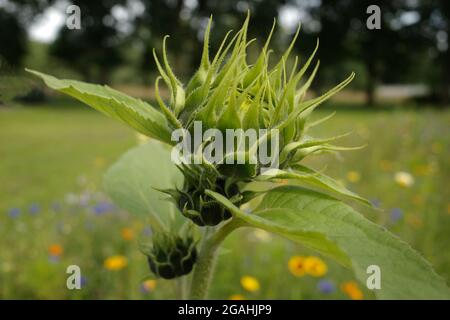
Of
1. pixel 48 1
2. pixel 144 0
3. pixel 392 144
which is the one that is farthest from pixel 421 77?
pixel 392 144

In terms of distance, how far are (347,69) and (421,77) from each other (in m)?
12.0

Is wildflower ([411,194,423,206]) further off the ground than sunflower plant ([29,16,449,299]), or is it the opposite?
wildflower ([411,194,423,206])

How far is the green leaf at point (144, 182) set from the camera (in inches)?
49.7

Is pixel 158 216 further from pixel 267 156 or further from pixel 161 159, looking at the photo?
pixel 267 156

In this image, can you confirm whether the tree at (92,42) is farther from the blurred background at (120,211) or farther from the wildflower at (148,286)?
the wildflower at (148,286)

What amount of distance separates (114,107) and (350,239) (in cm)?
44

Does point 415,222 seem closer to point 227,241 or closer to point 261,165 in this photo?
point 227,241

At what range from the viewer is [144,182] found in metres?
1.32

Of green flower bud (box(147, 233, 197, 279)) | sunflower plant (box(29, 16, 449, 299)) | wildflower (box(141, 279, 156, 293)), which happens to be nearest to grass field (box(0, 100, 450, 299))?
wildflower (box(141, 279, 156, 293))

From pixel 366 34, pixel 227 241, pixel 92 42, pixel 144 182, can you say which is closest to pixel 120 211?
pixel 227 241

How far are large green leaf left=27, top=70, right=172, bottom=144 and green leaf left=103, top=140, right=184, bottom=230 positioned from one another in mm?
350

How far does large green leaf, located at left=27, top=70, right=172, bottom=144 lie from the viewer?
2.73 ft

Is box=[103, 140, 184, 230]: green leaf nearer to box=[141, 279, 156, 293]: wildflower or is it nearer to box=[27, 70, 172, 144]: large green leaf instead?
box=[27, 70, 172, 144]: large green leaf

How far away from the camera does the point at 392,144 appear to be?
620cm
